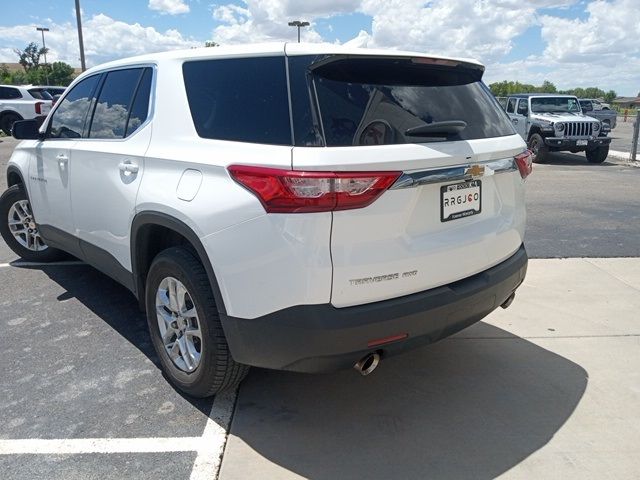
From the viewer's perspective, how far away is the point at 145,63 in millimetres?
3588

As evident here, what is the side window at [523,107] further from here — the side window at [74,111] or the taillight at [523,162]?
the side window at [74,111]

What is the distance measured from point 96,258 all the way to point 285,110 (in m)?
2.21

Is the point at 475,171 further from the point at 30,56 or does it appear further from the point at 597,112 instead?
the point at 30,56

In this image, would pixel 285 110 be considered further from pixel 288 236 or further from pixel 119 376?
pixel 119 376

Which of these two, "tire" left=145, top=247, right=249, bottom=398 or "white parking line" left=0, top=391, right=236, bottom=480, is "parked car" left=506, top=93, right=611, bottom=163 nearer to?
"tire" left=145, top=247, right=249, bottom=398

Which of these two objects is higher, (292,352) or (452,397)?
(292,352)

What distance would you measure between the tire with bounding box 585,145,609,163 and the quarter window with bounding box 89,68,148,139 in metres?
14.7

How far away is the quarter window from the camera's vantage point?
3.68m

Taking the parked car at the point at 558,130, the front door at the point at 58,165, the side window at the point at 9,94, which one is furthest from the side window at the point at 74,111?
the side window at the point at 9,94

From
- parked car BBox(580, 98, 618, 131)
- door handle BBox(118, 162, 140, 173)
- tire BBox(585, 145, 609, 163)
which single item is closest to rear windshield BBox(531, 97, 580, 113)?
tire BBox(585, 145, 609, 163)

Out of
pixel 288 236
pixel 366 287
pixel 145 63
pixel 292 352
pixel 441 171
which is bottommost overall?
pixel 292 352

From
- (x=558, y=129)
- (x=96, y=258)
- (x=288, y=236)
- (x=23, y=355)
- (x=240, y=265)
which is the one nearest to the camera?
(x=288, y=236)

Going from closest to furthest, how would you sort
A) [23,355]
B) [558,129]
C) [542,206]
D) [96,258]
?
[23,355]
[96,258]
[542,206]
[558,129]

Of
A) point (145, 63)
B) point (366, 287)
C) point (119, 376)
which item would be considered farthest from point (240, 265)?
point (145, 63)
